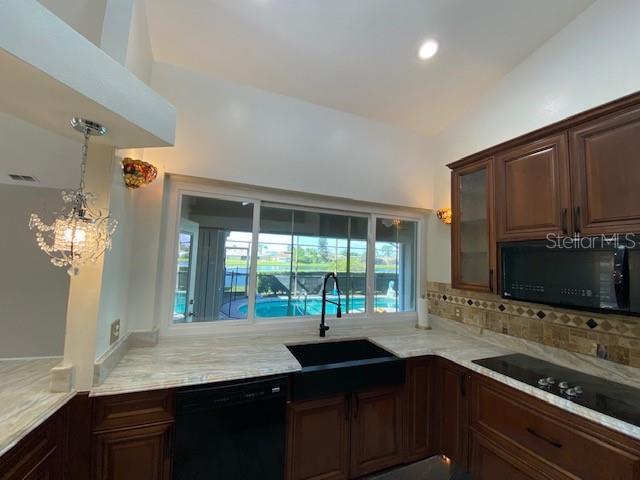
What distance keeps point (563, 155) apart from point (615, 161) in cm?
23

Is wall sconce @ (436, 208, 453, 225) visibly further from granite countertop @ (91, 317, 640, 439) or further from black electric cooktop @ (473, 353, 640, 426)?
black electric cooktop @ (473, 353, 640, 426)

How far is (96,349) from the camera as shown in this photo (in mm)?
1312

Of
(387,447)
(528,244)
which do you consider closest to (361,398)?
(387,447)

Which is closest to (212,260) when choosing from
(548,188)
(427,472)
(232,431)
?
(232,431)

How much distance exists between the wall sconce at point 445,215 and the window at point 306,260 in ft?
2.32

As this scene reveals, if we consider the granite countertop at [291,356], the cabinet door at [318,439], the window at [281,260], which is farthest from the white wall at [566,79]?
the cabinet door at [318,439]

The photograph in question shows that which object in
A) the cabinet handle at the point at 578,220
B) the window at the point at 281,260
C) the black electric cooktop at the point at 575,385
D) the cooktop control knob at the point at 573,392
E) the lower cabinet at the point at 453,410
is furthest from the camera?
the window at the point at 281,260

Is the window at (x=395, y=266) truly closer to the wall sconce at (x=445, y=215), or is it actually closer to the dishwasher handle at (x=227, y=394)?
the wall sconce at (x=445, y=215)

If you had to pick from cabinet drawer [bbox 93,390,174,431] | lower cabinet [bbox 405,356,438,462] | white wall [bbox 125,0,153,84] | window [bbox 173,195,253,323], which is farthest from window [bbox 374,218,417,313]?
white wall [bbox 125,0,153,84]

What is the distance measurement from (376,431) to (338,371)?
0.54m

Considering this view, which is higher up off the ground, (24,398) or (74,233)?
(74,233)

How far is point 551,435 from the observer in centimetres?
132

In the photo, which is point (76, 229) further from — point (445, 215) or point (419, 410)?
point (445, 215)

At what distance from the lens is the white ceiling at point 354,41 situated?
1.64 m
